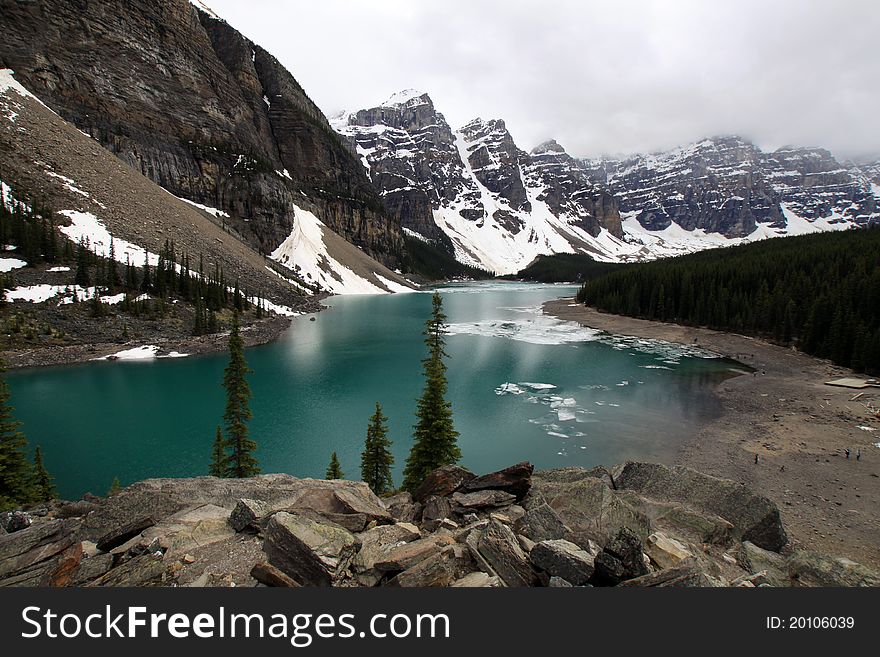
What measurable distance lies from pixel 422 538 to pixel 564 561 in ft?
9.58

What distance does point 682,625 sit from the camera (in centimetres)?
525

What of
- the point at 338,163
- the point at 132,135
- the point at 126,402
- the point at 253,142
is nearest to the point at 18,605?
the point at 126,402

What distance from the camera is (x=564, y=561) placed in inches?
263

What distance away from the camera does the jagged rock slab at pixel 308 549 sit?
6.85 m

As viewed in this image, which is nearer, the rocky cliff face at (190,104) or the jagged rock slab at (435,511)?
the jagged rock slab at (435,511)

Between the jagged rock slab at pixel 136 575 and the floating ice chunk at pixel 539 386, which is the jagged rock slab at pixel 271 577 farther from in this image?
the floating ice chunk at pixel 539 386

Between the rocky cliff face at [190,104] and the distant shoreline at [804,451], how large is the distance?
129m

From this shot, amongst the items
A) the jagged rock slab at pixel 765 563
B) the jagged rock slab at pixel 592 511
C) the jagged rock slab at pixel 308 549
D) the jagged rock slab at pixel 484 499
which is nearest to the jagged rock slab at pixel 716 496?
the jagged rock slab at pixel 765 563

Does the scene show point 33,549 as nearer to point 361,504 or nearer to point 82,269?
point 361,504

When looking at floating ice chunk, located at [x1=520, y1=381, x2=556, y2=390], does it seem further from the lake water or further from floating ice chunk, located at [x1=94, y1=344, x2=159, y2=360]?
floating ice chunk, located at [x1=94, y1=344, x2=159, y2=360]

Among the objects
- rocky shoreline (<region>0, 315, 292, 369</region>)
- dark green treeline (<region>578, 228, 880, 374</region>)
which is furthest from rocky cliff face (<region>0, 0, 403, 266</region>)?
dark green treeline (<region>578, 228, 880, 374</region>)

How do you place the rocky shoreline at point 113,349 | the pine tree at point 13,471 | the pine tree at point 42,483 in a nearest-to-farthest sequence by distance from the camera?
the pine tree at point 13,471, the pine tree at point 42,483, the rocky shoreline at point 113,349

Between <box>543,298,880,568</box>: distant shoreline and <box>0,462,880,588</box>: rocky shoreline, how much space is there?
7828 millimetres

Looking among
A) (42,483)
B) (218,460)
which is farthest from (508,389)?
(42,483)
